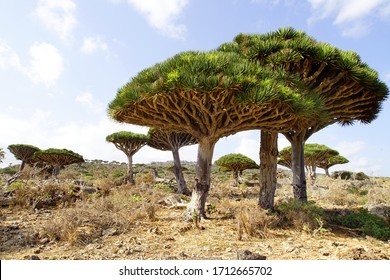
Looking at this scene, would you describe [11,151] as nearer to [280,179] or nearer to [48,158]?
[48,158]

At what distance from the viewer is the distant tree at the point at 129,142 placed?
19.2 metres

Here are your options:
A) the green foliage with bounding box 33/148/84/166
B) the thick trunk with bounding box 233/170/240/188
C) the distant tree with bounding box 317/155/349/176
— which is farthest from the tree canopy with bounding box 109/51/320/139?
the distant tree with bounding box 317/155/349/176

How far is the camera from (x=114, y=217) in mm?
6266

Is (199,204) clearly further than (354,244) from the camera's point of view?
Yes

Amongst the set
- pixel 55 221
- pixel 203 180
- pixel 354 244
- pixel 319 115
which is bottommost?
pixel 354 244

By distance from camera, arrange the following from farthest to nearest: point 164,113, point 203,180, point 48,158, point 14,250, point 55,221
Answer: point 48,158, point 203,180, point 164,113, point 55,221, point 14,250

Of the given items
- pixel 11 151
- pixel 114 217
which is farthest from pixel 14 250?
pixel 11 151

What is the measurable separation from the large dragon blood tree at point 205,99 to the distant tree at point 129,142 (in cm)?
1162

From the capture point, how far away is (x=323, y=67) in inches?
310

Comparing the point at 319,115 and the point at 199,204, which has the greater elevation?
the point at 319,115

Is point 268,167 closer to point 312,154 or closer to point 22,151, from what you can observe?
point 312,154

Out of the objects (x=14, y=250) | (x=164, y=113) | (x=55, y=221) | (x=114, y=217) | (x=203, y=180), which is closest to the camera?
(x=14, y=250)

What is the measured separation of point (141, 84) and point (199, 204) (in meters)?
3.17

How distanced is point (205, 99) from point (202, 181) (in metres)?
2.14
